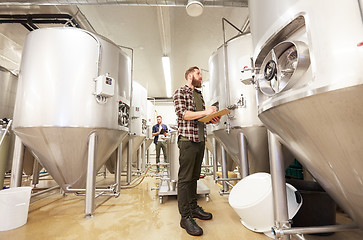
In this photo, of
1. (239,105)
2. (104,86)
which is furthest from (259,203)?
(104,86)

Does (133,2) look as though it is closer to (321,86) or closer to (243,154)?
(243,154)

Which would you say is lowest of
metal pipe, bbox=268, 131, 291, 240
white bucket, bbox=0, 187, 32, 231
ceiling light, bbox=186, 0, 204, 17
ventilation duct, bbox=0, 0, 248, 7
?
white bucket, bbox=0, 187, 32, 231

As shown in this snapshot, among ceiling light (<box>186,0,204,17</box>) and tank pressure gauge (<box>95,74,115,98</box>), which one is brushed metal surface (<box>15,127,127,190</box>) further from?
ceiling light (<box>186,0,204,17</box>)

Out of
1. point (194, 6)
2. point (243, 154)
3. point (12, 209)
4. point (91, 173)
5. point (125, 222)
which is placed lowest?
point (125, 222)

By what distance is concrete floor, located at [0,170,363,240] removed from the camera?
55.4 inches

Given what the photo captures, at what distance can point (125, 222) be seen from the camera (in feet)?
5.49

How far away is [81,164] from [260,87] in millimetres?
1979

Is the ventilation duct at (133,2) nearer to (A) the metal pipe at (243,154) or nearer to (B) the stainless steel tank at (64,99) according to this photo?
(B) the stainless steel tank at (64,99)

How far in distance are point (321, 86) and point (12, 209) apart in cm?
234

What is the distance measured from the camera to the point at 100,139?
204cm

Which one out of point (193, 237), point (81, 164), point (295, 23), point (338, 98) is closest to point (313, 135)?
point (338, 98)

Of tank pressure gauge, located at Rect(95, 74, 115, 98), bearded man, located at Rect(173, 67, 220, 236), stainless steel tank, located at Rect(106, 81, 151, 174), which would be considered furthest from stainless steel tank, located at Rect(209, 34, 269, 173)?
stainless steel tank, located at Rect(106, 81, 151, 174)

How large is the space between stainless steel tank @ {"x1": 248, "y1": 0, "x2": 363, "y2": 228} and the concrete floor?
0.91m

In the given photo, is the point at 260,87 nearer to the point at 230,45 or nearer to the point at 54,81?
the point at 230,45
